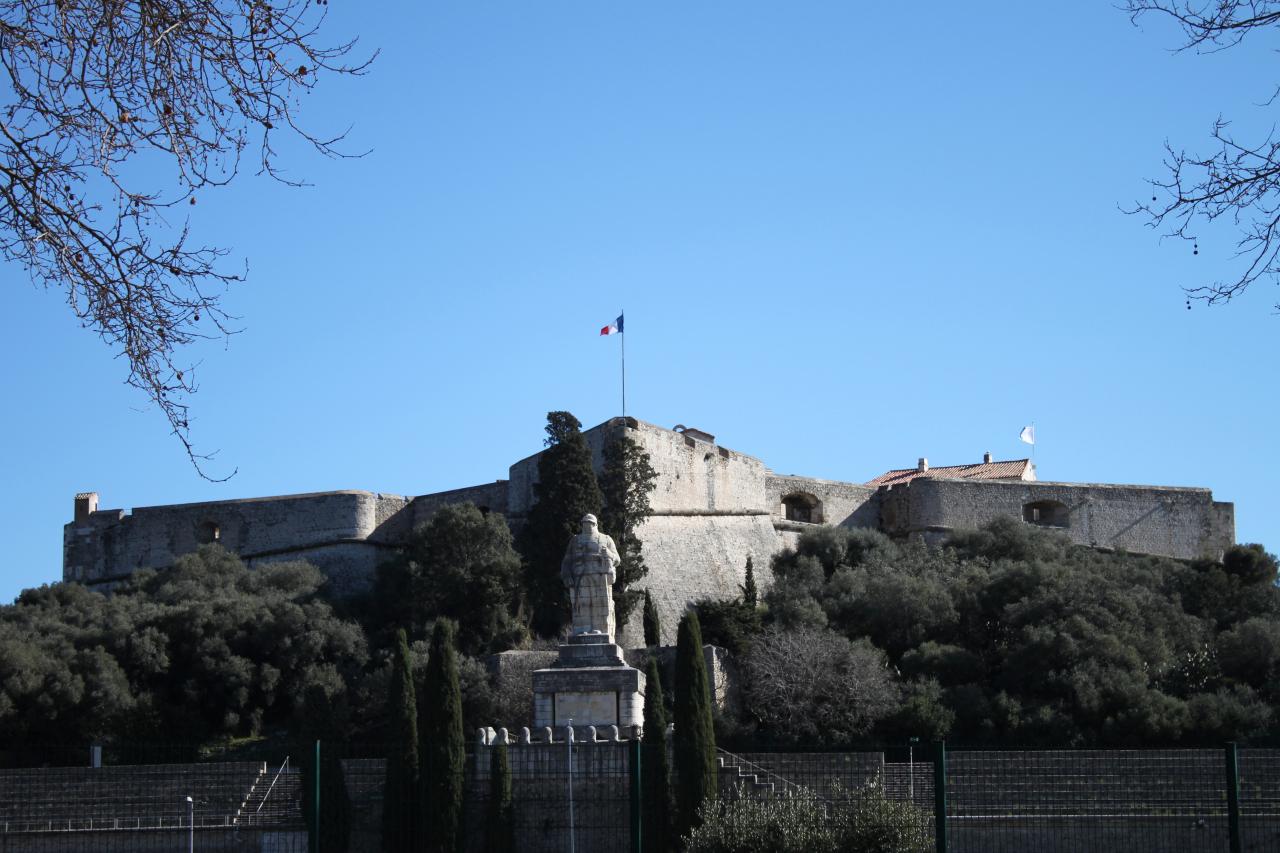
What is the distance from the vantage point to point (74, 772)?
26031 millimetres

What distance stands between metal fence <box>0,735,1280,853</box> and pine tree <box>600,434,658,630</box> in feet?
61.1

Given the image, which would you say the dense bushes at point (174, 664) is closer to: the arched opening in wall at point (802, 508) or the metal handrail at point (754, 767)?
the metal handrail at point (754, 767)

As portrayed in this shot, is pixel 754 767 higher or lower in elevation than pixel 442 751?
lower

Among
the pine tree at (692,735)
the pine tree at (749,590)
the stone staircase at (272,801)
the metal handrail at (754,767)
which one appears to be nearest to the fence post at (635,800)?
the pine tree at (692,735)

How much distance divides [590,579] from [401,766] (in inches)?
144

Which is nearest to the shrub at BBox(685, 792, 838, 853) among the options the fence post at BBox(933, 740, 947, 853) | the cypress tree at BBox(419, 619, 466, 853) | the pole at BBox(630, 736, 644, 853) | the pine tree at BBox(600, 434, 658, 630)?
the pole at BBox(630, 736, 644, 853)

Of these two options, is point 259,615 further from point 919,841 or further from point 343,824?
point 919,841

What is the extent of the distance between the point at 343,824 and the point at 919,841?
30.3 ft

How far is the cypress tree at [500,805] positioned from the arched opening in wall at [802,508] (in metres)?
33.8

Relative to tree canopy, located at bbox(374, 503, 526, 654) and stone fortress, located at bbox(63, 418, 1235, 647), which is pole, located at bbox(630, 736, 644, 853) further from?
stone fortress, located at bbox(63, 418, 1235, 647)

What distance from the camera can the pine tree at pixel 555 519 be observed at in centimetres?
4259

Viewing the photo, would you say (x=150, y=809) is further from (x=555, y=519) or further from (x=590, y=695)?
(x=555, y=519)

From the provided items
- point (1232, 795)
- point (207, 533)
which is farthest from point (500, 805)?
point (207, 533)

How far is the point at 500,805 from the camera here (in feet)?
73.0
